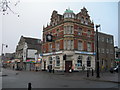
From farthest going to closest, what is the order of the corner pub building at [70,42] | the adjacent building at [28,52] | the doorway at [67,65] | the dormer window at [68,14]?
the adjacent building at [28,52] < the dormer window at [68,14] < the corner pub building at [70,42] < the doorway at [67,65]

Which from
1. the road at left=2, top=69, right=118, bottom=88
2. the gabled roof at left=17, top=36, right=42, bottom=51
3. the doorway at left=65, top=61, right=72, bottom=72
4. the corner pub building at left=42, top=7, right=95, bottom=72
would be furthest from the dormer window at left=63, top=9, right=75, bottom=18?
the gabled roof at left=17, top=36, right=42, bottom=51

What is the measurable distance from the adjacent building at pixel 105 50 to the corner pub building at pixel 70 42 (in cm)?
425

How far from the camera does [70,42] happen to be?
35.1 m

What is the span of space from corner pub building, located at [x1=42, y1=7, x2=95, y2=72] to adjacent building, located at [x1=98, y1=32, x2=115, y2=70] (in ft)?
13.9

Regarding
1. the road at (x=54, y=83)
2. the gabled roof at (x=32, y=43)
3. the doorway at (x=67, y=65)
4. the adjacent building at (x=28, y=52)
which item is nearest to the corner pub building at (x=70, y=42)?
the doorway at (x=67, y=65)

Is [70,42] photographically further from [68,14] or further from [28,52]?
[28,52]

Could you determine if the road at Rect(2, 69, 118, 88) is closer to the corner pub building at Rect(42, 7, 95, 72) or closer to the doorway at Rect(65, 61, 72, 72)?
the doorway at Rect(65, 61, 72, 72)

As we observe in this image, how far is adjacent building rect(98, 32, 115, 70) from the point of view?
42503 mm

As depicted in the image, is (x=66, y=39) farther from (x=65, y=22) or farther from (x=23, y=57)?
(x=23, y=57)

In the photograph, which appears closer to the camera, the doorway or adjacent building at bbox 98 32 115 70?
the doorway

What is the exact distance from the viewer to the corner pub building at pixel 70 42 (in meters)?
34.9

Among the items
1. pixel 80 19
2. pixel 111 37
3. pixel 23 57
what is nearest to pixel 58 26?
pixel 80 19

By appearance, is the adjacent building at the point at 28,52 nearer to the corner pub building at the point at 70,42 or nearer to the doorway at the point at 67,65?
the corner pub building at the point at 70,42

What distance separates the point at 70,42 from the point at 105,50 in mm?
14289
